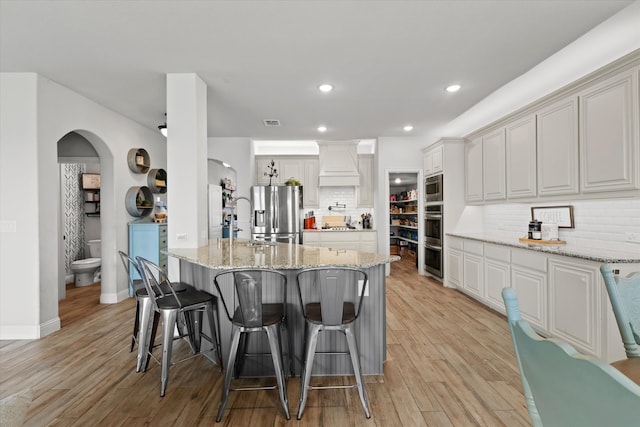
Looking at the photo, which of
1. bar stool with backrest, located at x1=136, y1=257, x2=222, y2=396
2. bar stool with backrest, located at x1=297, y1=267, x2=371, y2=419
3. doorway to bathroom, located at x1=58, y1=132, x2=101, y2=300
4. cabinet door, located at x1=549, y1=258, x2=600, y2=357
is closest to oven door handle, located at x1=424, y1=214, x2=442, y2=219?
cabinet door, located at x1=549, y1=258, x2=600, y2=357

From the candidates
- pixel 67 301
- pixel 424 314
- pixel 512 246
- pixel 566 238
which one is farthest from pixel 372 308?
pixel 67 301

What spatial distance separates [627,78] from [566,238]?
1.67 metres

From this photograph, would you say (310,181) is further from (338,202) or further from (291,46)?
(291,46)

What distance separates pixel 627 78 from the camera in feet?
8.05

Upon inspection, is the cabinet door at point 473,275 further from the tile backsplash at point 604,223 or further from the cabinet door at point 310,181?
the cabinet door at point 310,181

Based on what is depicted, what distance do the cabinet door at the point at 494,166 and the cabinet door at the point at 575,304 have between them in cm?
153

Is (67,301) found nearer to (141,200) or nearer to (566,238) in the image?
(141,200)

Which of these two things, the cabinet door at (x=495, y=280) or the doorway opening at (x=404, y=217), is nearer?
the cabinet door at (x=495, y=280)

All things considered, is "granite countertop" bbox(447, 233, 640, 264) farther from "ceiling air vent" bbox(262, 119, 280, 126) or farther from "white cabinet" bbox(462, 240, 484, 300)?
"ceiling air vent" bbox(262, 119, 280, 126)

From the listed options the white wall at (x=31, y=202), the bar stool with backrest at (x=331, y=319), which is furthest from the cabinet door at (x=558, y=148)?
the white wall at (x=31, y=202)

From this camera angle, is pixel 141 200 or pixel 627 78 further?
pixel 141 200

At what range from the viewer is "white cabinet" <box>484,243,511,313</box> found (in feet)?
11.6

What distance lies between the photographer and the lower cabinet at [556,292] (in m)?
2.38

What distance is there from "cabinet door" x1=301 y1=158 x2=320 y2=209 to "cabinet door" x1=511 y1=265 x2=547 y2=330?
392 cm
